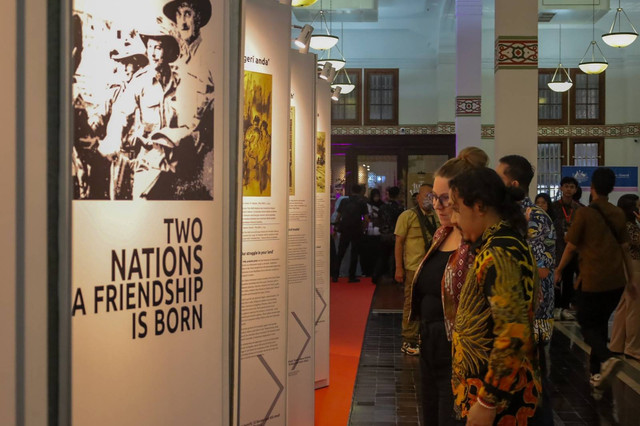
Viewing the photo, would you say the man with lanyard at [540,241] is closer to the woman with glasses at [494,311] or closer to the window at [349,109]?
the woman with glasses at [494,311]

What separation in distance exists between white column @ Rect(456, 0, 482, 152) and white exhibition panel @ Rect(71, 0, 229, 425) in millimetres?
12274

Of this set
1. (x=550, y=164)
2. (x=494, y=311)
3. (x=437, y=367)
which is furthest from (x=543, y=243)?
(x=550, y=164)

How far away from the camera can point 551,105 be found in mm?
20359

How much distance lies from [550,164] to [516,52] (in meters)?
12.6

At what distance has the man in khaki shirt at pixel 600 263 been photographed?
5.79m

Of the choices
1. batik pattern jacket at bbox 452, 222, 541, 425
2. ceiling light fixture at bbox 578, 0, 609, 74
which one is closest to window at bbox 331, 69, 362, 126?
ceiling light fixture at bbox 578, 0, 609, 74

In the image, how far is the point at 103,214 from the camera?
7.48 ft

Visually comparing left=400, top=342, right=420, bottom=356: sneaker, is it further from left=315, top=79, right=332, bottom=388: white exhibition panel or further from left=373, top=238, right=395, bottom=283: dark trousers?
left=373, top=238, right=395, bottom=283: dark trousers

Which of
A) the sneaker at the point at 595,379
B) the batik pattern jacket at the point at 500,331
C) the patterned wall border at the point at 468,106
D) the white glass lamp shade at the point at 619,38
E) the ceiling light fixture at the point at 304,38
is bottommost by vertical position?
the sneaker at the point at 595,379

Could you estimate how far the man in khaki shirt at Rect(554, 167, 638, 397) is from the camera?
579 centimetres

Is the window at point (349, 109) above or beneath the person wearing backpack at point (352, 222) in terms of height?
above

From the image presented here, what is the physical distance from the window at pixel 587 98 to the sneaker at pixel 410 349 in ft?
46.9

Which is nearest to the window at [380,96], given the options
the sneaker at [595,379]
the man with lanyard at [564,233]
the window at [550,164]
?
the window at [550,164]

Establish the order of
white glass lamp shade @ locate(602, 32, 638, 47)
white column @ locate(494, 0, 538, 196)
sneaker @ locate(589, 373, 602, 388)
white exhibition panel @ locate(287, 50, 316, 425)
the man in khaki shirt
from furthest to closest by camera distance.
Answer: white glass lamp shade @ locate(602, 32, 638, 47) → white column @ locate(494, 0, 538, 196) → sneaker @ locate(589, 373, 602, 388) → the man in khaki shirt → white exhibition panel @ locate(287, 50, 316, 425)
